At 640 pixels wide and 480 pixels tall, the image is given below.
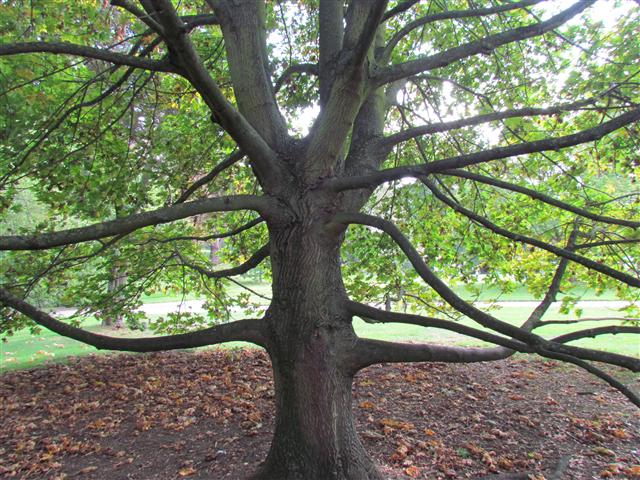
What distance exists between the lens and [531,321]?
335cm

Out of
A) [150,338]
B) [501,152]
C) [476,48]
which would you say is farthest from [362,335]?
[501,152]

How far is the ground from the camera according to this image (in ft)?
14.0

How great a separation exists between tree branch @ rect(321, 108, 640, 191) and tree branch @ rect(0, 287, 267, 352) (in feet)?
4.24

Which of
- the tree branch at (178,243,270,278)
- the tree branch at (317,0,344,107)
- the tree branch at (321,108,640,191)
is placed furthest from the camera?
the tree branch at (178,243,270,278)

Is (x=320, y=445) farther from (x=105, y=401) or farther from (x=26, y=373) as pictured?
(x=26, y=373)

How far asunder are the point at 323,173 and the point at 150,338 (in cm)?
167

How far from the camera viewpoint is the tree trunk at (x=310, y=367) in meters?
3.07

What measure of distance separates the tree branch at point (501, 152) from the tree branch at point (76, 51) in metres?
1.44

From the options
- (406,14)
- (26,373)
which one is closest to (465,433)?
(406,14)

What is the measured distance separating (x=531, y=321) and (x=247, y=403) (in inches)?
154

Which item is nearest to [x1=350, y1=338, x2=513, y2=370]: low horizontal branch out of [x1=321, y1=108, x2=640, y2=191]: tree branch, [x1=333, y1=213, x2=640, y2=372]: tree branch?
[x1=333, y1=213, x2=640, y2=372]: tree branch

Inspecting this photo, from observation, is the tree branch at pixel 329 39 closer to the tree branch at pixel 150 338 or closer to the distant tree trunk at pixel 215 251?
the tree branch at pixel 150 338

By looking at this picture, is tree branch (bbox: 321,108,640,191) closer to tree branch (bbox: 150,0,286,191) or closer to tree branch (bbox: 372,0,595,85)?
tree branch (bbox: 150,0,286,191)

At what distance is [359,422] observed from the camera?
5.19 meters
